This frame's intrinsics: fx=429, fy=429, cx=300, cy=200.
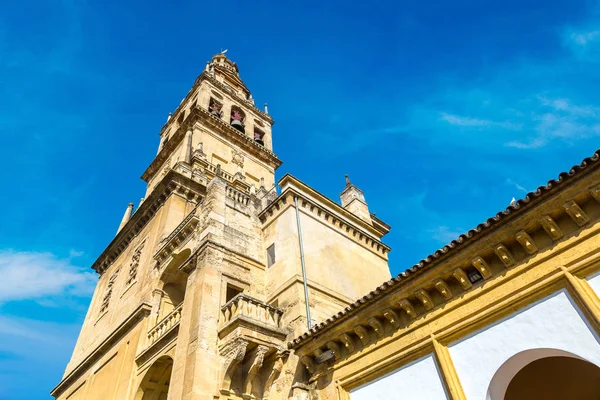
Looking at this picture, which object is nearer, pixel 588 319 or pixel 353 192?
pixel 588 319

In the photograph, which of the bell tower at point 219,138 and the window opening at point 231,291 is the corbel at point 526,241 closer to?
the window opening at point 231,291

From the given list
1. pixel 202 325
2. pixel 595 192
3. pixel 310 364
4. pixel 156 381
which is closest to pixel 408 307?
pixel 310 364

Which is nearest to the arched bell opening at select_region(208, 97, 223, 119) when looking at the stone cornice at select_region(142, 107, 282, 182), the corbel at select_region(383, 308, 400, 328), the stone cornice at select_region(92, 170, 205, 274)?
the stone cornice at select_region(142, 107, 282, 182)

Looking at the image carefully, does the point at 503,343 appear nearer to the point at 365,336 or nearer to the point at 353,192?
the point at 365,336

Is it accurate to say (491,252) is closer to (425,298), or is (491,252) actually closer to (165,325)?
(425,298)

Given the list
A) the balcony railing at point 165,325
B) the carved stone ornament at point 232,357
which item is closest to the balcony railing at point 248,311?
the carved stone ornament at point 232,357

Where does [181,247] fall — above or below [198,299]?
above

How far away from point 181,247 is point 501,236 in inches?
512

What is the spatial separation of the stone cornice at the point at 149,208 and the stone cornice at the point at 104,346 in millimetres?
6519

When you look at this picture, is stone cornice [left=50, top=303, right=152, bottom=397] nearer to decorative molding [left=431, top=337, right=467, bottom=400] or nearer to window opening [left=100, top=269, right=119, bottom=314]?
window opening [left=100, top=269, right=119, bottom=314]

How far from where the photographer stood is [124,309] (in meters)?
20.2

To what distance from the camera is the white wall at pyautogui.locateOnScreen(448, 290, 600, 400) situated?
761cm

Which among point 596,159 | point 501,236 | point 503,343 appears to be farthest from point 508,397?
point 596,159

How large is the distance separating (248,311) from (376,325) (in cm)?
419
